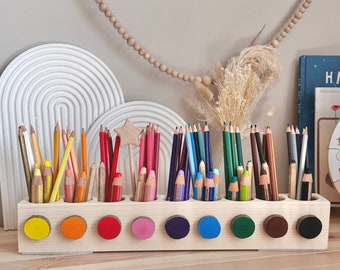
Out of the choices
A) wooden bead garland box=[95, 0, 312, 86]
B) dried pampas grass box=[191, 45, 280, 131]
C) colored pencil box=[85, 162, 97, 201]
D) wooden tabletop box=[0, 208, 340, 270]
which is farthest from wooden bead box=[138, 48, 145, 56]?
wooden tabletop box=[0, 208, 340, 270]

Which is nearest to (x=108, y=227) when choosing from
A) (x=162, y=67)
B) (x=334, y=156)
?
(x=162, y=67)

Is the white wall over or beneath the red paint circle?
over

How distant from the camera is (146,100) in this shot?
2.30 feet

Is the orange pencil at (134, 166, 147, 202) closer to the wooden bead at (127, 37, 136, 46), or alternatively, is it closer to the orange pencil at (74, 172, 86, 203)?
the orange pencil at (74, 172, 86, 203)

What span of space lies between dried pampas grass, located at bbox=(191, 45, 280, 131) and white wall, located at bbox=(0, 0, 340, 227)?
30 mm

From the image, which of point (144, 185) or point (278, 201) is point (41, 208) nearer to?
point (144, 185)

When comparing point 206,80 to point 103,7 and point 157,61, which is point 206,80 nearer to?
point 157,61

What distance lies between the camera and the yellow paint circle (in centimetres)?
55

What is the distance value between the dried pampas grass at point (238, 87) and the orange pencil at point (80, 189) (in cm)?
23

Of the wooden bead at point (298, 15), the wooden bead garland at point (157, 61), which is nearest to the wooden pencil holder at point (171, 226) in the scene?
the wooden bead garland at point (157, 61)

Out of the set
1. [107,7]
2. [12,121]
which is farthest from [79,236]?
[107,7]

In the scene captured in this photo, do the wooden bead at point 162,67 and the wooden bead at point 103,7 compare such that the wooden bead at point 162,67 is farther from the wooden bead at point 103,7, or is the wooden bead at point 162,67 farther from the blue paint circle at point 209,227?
the blue paint circle at point 209,227

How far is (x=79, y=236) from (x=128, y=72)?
0.28 meters

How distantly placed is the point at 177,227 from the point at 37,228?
184mm
